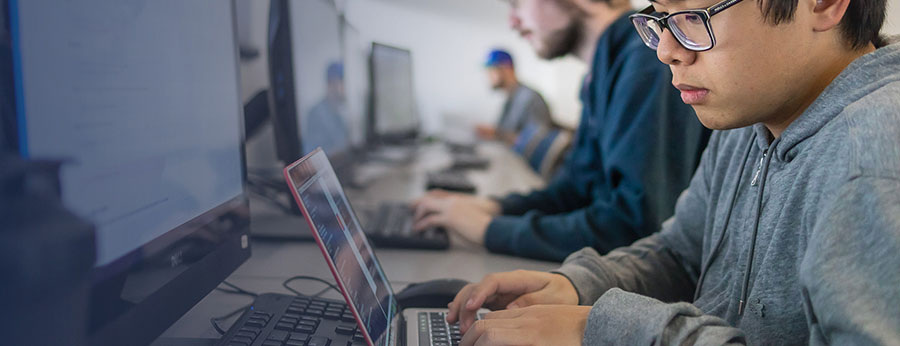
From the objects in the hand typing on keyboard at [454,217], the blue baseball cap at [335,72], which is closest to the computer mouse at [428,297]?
the hand typing on keyboard at [454,217]

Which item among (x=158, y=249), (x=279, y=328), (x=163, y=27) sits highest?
(x=163, y=27)

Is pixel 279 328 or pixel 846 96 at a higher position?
pixel 846 96

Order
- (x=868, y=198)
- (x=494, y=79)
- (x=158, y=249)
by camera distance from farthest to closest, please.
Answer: (x=494, y=79)
(x=158, y=249)
(x=868, y=198)

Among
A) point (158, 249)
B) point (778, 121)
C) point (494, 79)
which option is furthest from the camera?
point (494, 79)

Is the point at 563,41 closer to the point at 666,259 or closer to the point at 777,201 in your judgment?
the point at 666,259

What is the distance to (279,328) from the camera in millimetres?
604

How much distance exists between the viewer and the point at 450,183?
5.61ft

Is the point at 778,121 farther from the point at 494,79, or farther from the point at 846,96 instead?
the point at 494,79

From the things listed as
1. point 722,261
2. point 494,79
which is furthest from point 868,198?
point 494,79

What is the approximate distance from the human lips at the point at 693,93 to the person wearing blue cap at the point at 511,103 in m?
3.12

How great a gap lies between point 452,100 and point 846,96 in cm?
436

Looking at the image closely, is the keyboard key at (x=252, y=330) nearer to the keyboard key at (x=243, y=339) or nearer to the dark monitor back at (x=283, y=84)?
the keyboard key at (x=243, y=339)

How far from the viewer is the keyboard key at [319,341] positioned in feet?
1.90

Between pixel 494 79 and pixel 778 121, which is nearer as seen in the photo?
pixel 778 121
